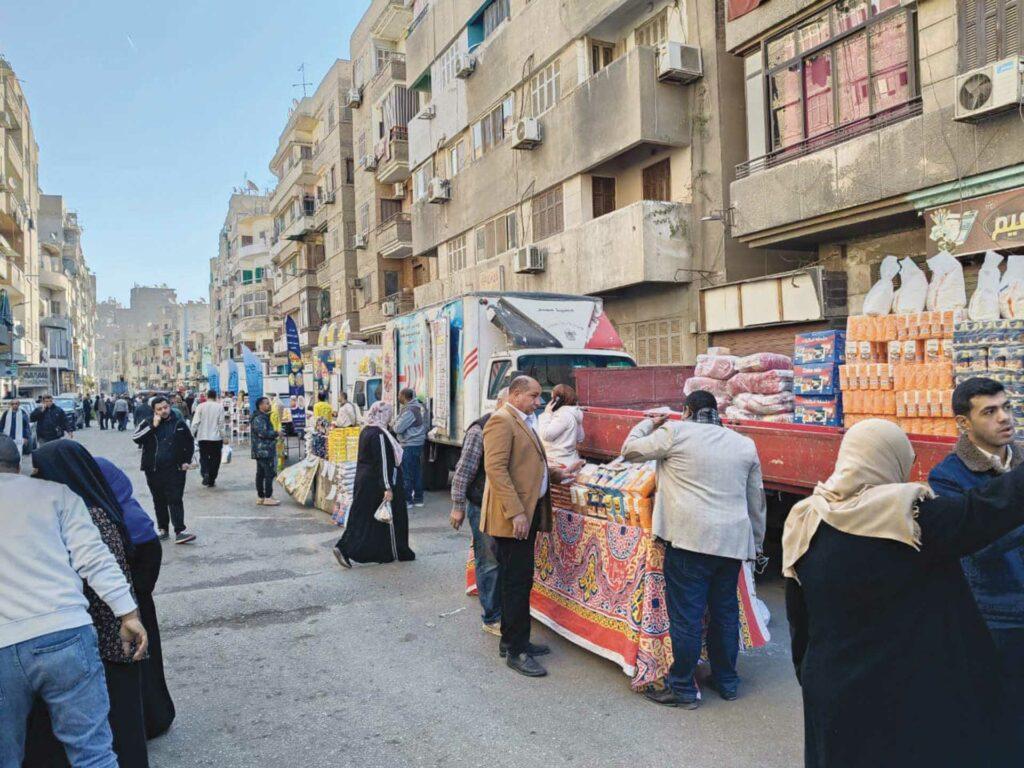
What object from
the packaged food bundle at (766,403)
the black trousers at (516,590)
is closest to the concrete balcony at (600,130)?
the packaged food bundle at (766,403)

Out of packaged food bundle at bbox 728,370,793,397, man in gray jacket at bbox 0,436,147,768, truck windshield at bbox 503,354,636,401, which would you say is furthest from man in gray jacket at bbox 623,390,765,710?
truck windshield at bbox 503,354,636,401

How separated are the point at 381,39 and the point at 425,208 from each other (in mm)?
11309

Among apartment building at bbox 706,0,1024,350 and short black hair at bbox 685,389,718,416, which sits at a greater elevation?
apartment building at bbox 706,0,1024,350

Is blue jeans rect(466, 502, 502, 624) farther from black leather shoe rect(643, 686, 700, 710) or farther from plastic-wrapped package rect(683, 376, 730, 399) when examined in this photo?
plastic-wrapped package rect(683, 376, 730, 399)

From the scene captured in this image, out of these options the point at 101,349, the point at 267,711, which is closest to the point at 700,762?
the point at 267,711

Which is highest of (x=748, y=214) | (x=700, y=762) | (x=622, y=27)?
(x=622, y=27)

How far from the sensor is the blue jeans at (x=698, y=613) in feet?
14.5

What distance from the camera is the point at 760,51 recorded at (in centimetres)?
1416

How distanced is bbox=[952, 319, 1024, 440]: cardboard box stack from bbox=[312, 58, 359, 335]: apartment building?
33.5 m

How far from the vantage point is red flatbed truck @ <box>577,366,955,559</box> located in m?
5.63

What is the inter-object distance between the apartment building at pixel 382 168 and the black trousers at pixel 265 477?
18.2m

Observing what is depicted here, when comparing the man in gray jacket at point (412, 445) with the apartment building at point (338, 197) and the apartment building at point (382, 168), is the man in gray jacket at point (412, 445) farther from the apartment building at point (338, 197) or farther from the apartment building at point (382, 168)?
the apartment building at point (338, 197)

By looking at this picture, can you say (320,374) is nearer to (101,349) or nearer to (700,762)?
(700,762)

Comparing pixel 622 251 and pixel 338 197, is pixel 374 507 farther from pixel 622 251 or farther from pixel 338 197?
pixel 338 197
